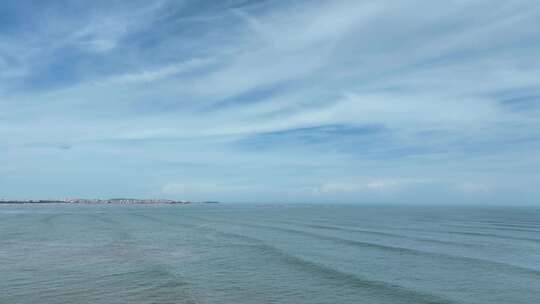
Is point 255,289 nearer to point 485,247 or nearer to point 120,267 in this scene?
point 120,267

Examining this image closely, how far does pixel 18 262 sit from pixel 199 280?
18.1 m

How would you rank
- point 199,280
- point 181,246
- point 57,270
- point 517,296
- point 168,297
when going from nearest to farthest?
point 168,297, point 517,296, point 199,280, point 57,270, point 181,246

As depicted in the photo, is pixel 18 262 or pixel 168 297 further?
pixel 18 262

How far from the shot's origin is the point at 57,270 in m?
35.0

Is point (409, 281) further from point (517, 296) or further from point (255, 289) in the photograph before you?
point (255, 289)

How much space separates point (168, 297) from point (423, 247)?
35.8 m

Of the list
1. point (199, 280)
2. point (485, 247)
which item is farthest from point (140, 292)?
point (485, 247)

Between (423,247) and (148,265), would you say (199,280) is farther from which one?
(423,247)

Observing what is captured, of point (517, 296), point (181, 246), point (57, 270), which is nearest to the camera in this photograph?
point (517, 296)

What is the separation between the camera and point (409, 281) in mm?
32938

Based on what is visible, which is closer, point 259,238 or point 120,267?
point 120,267

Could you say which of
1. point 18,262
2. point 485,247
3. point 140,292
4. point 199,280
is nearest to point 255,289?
point 199,280

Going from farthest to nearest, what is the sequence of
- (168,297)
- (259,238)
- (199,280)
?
(259,238) → (199,280) → (168,297)

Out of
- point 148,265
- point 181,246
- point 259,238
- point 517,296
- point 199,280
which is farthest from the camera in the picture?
point 259,238
